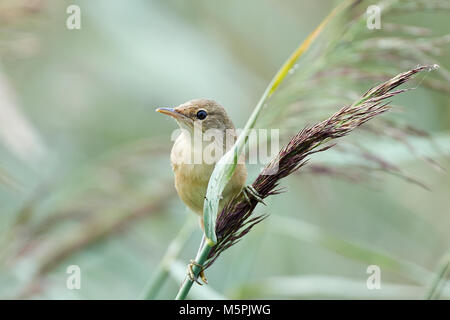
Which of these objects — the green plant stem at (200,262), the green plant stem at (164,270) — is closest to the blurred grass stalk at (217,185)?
the green plant stem at (200,262)

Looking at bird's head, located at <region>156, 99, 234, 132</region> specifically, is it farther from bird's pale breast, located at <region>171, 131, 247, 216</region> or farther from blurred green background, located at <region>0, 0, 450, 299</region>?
blurred green background, located at <region>0, 0, 450, 299</region>

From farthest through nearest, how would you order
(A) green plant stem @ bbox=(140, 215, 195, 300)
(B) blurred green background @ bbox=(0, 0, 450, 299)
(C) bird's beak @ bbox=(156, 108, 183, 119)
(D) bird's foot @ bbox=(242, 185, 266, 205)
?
(B) blurred green background @ bbox=(0, 0, 450, 299) → (C) bird's beak @ bbox=(156, 108, 183, 119) → (A) green plant stem @ bbox=(140, 215, 195, 300) → (D) bird's foot @ bbox=(242, 185, 266, 205)

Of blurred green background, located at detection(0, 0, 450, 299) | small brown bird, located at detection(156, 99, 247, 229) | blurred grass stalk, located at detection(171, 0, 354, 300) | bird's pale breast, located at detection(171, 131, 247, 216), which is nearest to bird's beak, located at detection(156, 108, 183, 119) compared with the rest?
small brown bird, located at detection(156, 99, 247, 229)

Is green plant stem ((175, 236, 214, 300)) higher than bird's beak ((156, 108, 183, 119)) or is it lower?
lower

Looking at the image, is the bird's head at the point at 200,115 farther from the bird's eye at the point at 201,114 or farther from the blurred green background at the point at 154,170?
the blurred green background at the point at 154,170

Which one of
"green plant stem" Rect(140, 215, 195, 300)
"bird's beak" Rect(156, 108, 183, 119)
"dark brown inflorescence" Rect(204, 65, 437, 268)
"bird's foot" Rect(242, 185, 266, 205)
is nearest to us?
"dark brown inflorescence" Rect(204, 65, 437, 268)

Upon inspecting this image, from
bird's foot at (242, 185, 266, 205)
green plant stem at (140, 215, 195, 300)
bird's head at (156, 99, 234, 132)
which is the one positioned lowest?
green plant stem at (140, 215, 195, 300)

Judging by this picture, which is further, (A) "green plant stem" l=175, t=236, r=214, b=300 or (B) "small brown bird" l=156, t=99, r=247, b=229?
(B) "small brown bird" l=156, t=99, r=247, b=229
